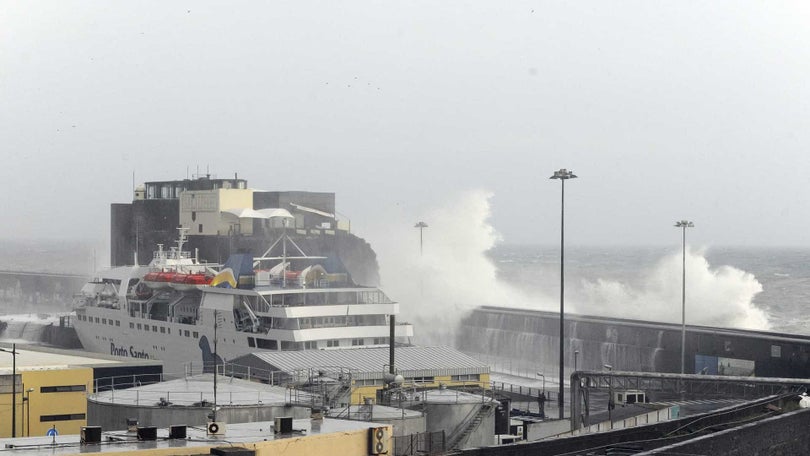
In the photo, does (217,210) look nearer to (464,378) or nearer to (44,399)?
(464,378)

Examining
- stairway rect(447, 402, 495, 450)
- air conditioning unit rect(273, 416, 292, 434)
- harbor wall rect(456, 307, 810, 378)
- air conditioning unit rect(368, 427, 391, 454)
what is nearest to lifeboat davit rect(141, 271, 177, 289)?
harbor wall rect(456, 307, 810, 378)

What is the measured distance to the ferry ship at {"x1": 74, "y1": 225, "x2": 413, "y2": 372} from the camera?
6134 cm

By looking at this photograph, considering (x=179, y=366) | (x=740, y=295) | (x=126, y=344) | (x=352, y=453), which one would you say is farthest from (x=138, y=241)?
(x=352, y=453)

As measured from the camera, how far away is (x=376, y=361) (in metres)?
49.1

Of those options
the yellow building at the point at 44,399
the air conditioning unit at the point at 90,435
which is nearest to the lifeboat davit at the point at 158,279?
the yellow building at the point at 44,399

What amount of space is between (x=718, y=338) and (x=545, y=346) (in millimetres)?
18734

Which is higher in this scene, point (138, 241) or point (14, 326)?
point (138, 241)

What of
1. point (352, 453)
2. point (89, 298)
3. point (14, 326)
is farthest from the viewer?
point (14, 326)

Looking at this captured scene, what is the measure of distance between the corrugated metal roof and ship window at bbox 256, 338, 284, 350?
972 centimetres

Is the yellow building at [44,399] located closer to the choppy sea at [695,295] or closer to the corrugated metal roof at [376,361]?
the corrugated metal roof at [376,361]

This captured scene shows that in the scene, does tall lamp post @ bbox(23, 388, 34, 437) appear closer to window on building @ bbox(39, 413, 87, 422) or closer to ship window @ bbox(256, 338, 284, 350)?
window on building @ bbox(39, 413, 87, 422)

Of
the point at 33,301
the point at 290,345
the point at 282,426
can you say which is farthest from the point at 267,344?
the point at 33,301

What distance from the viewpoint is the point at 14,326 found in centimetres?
11025

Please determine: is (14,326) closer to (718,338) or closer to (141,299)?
(141,299)
